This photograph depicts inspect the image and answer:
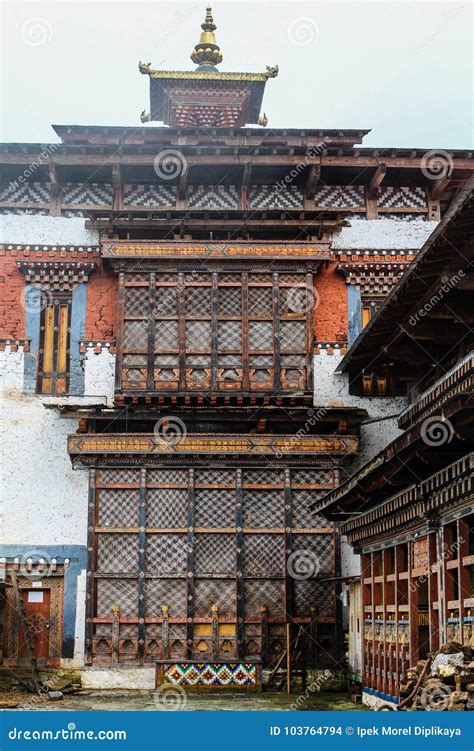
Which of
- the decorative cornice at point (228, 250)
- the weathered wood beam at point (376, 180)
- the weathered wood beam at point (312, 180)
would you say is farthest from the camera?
the weathered wood beam at point (376, 180)

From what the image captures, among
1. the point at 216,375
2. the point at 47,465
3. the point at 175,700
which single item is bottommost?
the point at 175,700

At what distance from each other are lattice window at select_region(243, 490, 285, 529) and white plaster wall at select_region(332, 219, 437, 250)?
17.6ft

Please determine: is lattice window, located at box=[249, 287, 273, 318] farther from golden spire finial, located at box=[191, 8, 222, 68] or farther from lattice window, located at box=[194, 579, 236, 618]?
golden spire finial, located at box=[191, 8, 222, 68]

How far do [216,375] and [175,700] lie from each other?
20.6 feet

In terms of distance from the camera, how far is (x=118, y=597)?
19.2 m

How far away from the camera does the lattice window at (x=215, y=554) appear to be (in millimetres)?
19391

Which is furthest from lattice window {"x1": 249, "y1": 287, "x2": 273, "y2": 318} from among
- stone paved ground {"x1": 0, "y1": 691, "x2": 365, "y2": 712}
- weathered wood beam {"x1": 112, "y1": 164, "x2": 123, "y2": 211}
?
stone paved ground {"x1": 0, "y1": 691, "x2": 365, "y2": 712}

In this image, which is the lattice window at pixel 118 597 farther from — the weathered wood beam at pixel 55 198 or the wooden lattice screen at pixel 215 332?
the weathered wood beam at pixel 55 198

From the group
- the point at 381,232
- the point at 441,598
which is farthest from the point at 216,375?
the point at 441,598

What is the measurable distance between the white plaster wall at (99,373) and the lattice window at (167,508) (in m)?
2.20

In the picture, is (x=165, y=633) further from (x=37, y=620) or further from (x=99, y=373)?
(x=99, y=373)

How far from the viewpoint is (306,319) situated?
20.6m

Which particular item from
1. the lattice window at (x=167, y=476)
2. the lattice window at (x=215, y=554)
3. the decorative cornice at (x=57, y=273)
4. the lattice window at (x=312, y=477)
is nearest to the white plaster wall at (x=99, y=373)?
the decorative cornice at (x=57, y=273)

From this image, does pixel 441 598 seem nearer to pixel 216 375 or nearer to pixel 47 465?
pixel 216 375
